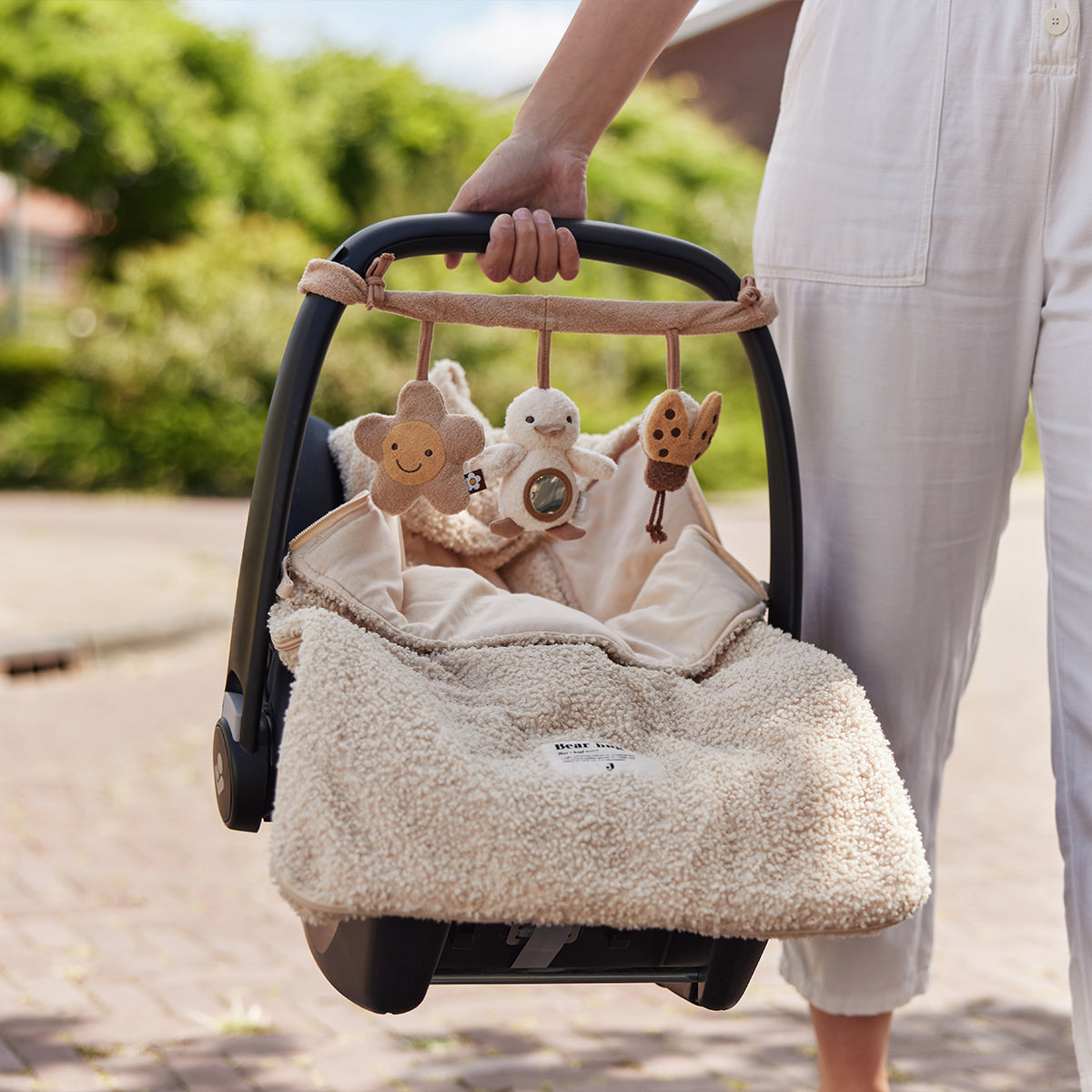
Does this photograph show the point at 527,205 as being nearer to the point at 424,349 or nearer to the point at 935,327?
the point at 424,349

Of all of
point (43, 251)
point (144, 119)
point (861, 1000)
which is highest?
point (144, 119)

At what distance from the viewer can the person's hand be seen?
1.27 meters

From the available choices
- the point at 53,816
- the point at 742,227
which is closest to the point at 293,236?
the point at 742,227

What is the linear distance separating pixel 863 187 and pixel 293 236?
1415cm

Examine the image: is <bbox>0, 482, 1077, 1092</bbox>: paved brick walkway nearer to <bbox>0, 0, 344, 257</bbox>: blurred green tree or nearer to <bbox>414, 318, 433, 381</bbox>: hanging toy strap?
<bbox>414, 318, 433, 381</bbox>: hanging toy strap

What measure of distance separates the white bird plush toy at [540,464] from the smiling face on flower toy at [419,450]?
0.19 feet

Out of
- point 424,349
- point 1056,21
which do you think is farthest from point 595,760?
point 1056,21

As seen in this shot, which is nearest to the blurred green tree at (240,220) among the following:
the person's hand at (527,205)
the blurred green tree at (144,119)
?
the blurred green tree at (144,119)

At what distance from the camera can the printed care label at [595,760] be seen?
3.60 feet

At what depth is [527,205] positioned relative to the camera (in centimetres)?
138

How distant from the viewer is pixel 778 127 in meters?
1.48

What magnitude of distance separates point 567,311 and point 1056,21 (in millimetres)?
553

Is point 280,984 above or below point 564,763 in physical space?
below

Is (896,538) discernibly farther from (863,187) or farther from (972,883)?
(972,883)
